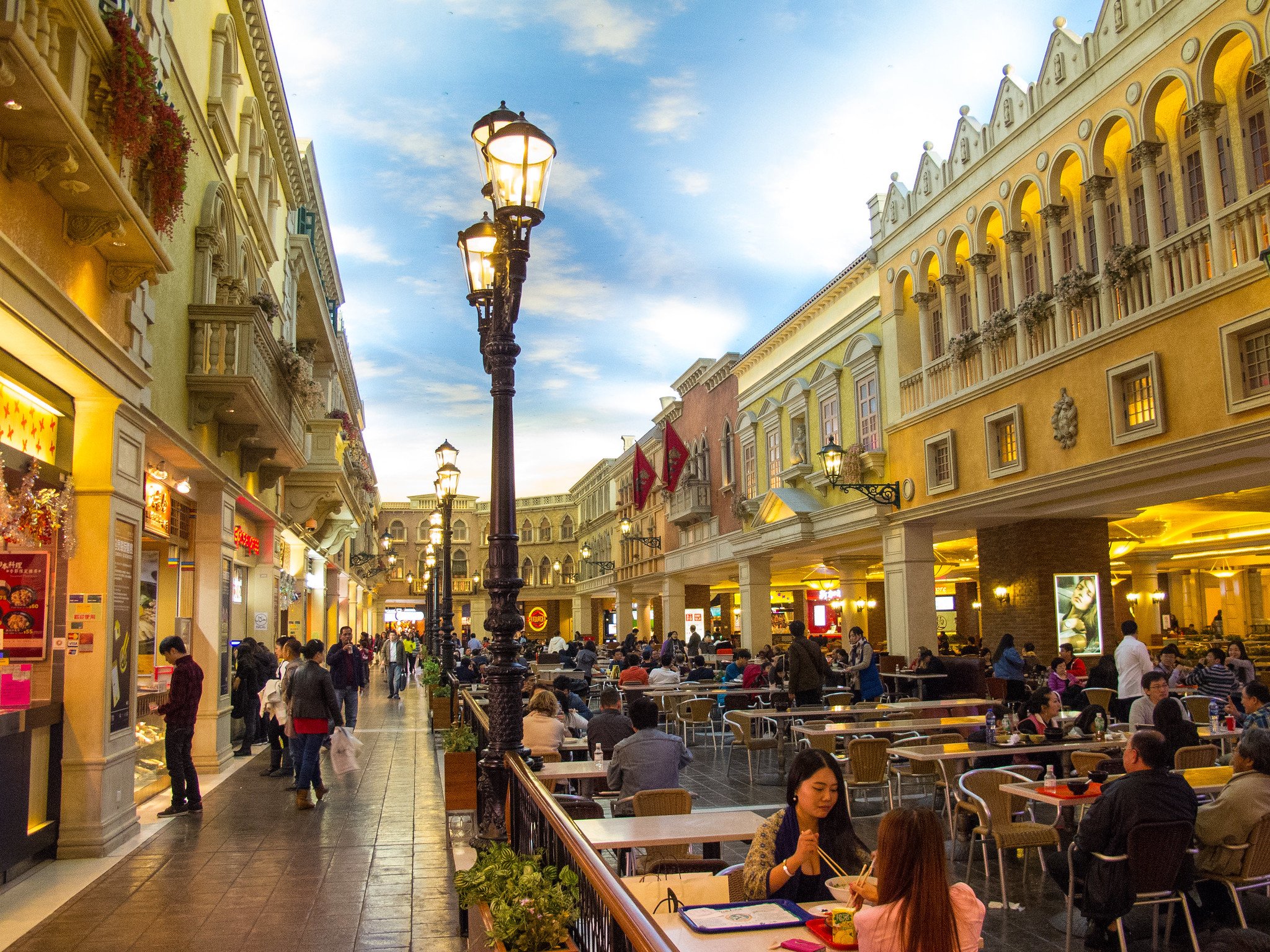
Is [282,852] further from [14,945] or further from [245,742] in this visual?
[245,742]

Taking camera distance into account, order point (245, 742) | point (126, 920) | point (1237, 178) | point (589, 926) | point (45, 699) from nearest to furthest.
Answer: point (589, 926) → point (126, 920) → point (45, 699) → point (1237, 178) → point (245, 742)

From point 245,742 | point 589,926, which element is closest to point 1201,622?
point 245,742

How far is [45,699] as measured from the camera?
26.2 feet

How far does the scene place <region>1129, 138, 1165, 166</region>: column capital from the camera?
1383 centimetres

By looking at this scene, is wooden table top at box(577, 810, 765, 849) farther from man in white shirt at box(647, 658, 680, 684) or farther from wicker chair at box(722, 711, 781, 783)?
man in white shirt at box(647, 658, 680, 684)

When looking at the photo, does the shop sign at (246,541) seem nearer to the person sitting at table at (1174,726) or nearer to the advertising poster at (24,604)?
the advertising poster at (24,604)

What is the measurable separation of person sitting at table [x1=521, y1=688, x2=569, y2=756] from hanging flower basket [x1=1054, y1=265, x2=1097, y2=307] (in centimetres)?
1067

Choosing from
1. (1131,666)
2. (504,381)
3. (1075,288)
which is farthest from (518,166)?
(1075,288)

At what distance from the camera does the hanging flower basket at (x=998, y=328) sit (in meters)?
17.0

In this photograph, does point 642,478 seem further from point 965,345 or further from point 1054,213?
point 1054,213

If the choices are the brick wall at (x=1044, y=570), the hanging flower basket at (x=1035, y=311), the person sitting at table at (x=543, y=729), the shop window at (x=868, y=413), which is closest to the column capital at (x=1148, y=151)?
the hanging flower basket at (x=1035, y=311)

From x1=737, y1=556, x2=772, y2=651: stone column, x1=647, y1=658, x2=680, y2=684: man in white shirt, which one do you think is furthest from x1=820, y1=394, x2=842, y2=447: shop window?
x1=647, y1=658, x2=680, y2=684: man in white shirt

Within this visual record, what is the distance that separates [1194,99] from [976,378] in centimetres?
627

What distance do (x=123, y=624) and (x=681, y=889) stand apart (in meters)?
6.50
